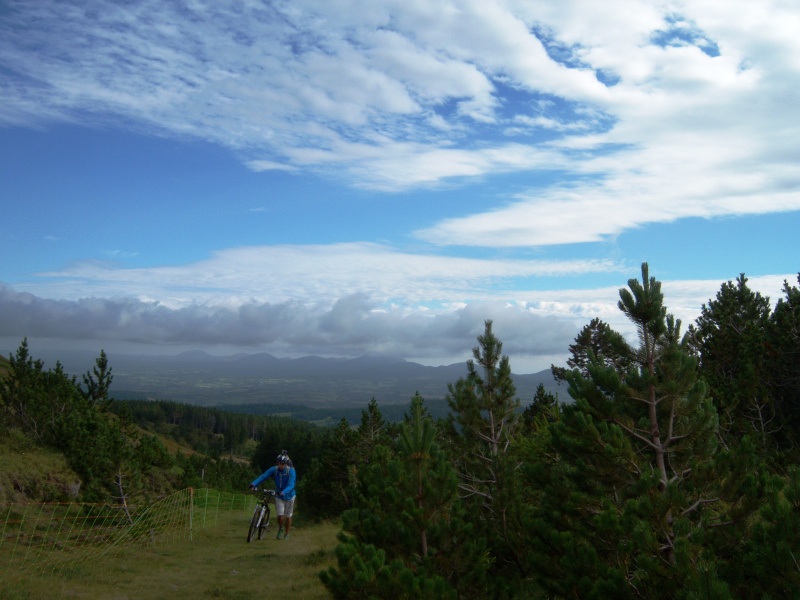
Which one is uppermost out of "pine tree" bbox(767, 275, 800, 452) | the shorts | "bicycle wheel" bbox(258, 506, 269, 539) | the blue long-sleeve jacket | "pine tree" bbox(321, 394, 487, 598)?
"pine tree" bbox(767, 275, 800, 452)

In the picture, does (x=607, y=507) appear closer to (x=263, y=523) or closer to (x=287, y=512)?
(x=287, y=512)

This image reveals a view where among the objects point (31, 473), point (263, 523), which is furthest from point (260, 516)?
point (31, 473)

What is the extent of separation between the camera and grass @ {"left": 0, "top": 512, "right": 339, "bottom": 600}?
9406mm

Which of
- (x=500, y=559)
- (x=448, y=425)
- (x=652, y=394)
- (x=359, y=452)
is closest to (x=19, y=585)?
(x=500, y=559)

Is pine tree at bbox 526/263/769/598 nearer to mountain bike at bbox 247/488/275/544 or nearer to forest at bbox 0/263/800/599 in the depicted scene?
forest at bbox 0/263/800/599

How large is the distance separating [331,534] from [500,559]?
9.91 metres

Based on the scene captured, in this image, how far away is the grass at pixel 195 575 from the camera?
9406mm

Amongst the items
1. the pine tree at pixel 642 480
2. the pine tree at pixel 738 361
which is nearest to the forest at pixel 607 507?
the pine tree at pixel 642 480

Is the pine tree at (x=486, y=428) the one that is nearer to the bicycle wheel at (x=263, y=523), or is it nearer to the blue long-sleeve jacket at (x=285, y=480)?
the blue long-sleeve jacket at (x=285, y=480)

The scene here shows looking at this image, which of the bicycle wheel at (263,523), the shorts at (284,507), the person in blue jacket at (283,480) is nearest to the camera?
the person in blue jacket at (283,480)

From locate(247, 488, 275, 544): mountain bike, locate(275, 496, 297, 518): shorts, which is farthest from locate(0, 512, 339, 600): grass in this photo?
locate(275, 496, 297, 518): shorts

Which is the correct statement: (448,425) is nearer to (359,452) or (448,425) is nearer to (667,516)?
(667,516)

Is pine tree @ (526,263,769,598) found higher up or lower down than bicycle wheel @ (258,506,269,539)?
higher up

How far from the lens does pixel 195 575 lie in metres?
11.4
